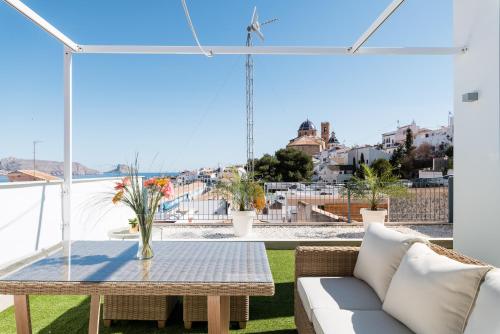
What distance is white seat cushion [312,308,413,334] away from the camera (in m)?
1.70

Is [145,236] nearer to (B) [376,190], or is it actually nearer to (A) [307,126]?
(B) [376,190]

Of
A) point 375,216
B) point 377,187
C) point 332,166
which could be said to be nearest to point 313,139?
point 332,166

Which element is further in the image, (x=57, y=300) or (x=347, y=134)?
(x=347, y=134)

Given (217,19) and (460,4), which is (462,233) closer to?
(460,4)

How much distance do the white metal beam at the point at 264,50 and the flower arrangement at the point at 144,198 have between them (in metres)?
1.75

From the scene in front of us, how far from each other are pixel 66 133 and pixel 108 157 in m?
2.04

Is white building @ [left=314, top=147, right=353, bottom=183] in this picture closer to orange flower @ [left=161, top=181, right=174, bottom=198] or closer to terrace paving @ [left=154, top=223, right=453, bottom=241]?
terrace paving @ [left=154, top=223, right=453, bottom=241]

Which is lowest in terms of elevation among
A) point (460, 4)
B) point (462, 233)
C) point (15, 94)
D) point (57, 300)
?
point (57, 300)

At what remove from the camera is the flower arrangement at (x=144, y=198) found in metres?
2.20

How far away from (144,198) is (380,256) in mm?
1511

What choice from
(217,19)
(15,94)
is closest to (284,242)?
(217,19)

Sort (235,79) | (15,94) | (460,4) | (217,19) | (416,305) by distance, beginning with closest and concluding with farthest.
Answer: (416,305)
(460,4)
(217,19)
(15,94)
(235,79)

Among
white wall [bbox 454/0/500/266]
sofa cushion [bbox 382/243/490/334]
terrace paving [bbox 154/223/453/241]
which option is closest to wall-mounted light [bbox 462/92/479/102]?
white wall [bbox 454/0/500/266]

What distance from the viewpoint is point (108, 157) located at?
2.12 meters
